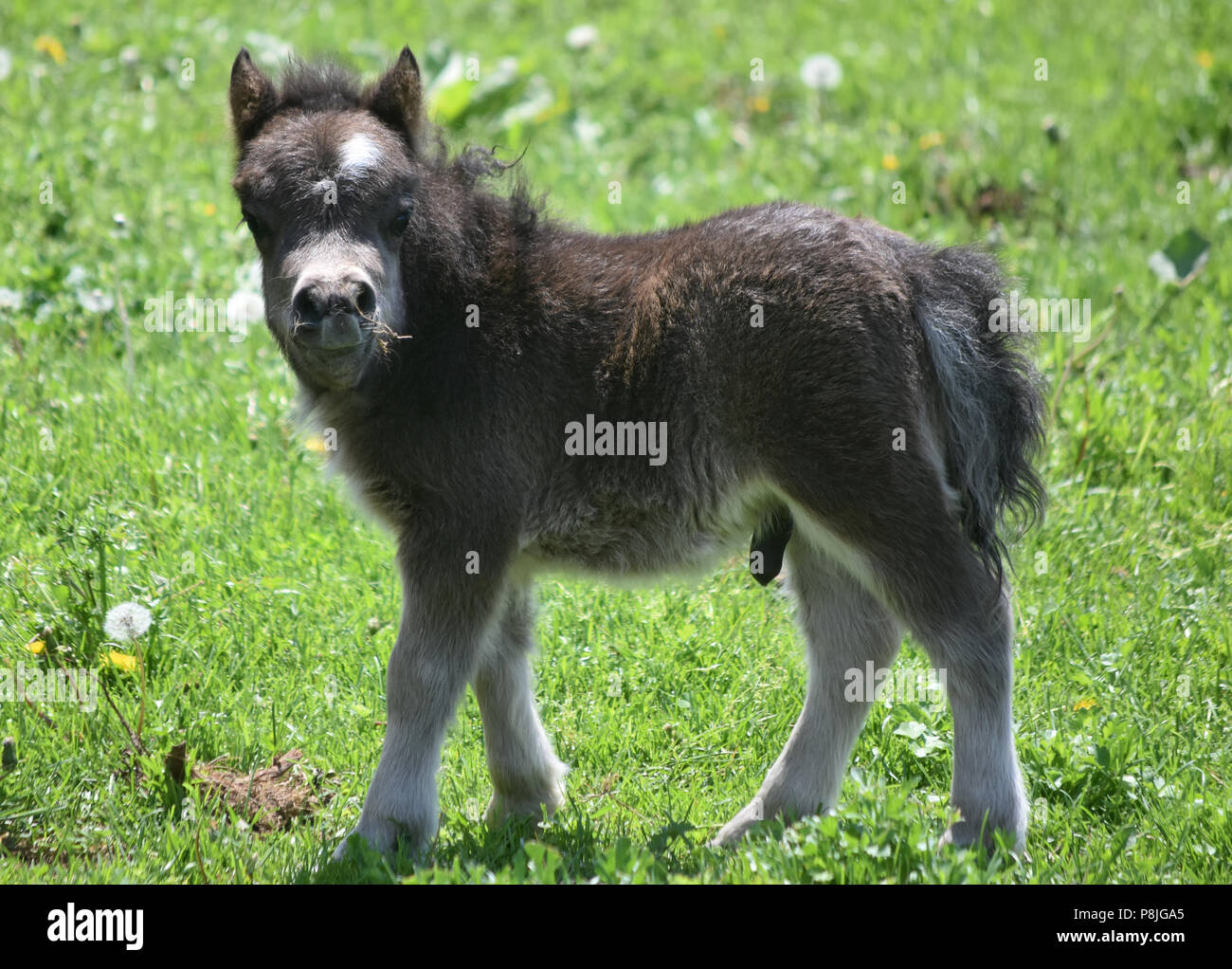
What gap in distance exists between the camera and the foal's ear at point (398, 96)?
15.6ft

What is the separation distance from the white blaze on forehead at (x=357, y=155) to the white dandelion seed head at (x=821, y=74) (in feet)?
22.9

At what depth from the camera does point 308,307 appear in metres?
4.04

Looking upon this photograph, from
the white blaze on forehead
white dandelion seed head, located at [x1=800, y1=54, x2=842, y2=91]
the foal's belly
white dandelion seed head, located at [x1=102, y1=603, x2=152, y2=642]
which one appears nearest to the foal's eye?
the white blaze on forehead

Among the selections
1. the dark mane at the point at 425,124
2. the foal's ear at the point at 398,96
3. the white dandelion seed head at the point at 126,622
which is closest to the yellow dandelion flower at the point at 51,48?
the dark mane at the point at 425,124

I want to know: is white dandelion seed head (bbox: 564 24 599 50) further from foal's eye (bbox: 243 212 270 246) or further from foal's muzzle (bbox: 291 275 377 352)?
foal's muzzle (bbox: 291 275 377 352)

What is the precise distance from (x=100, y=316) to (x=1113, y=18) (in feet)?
29.9

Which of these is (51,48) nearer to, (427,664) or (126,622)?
(126,622)

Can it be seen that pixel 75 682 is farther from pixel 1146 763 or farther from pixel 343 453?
pixel 1146 763

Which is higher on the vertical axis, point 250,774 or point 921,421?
point 921,421

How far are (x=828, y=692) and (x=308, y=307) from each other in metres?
2.33

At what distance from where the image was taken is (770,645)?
578 cm

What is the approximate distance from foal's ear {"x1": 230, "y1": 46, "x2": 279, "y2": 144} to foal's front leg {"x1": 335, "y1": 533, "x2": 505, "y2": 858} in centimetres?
163

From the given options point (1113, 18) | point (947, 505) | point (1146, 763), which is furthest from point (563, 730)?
point (1113, 18)

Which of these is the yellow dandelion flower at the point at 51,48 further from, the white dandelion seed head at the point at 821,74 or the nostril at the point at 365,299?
the nostril at the point at 365,299
